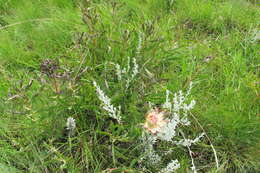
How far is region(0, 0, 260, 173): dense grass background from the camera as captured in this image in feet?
4.71

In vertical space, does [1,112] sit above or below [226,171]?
above

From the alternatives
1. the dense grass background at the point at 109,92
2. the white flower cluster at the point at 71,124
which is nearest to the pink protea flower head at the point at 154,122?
the dense grass background at the point at 109,92

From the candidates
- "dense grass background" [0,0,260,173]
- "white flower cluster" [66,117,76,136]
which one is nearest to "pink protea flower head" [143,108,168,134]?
"dense grass background" [0,0,260,173]

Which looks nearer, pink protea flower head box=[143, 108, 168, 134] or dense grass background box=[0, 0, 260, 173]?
pink protea flower head box=[143, 108, 168, 134]

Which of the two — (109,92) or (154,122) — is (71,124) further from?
(154,122)

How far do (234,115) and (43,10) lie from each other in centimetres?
194

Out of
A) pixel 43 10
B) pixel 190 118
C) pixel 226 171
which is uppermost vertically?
pixel 43 10

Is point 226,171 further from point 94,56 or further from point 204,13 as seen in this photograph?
point 204,13

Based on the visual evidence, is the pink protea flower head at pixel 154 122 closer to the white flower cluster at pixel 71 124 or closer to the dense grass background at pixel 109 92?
the dense grass background at pixel 109 92

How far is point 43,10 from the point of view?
2.54m

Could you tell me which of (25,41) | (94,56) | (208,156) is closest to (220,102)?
(208,156)

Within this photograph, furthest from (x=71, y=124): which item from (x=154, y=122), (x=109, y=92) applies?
(x=154, y=122)

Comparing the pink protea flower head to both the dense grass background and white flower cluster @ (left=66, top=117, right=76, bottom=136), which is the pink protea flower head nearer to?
the dense grass background

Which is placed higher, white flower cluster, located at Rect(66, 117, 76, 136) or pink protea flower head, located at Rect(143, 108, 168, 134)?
pink protea flower head, located at Rect(143, 108, 168, 134)
